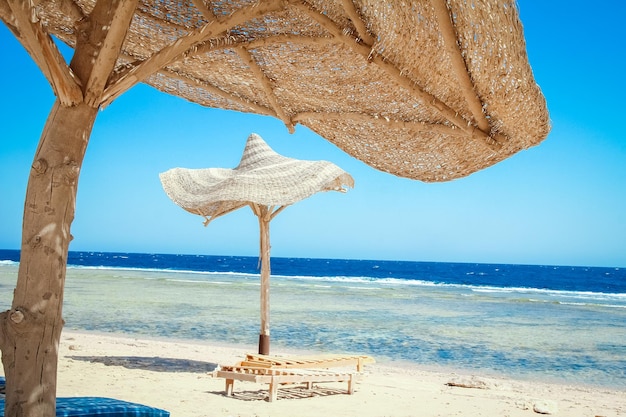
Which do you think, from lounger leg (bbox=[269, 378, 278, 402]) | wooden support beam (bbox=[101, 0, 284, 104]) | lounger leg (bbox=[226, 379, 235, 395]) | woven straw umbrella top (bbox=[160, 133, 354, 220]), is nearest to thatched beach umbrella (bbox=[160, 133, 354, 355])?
woven straw umbrella top (bbox=[160, 133, 354, 220])

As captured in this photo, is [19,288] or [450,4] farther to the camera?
[450,4]

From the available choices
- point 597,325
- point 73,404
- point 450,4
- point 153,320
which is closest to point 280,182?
Answer: point 73,404

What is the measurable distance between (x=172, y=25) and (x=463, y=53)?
1435 mm

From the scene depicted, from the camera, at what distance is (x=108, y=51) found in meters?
1.91

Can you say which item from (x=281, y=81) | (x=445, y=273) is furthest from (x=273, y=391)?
(x=445, y=273)

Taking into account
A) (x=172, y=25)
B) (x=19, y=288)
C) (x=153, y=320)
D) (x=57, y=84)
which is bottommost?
(x=153, y=320)

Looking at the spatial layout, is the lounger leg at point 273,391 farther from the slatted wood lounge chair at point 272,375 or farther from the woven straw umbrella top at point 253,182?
the woven straw umbrella top at point 253,182

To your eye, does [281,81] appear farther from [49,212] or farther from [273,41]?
[49,212]

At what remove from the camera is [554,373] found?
27.1 feet

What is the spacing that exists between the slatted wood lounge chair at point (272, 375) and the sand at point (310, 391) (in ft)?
0.46

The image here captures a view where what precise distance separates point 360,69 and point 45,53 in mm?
1562

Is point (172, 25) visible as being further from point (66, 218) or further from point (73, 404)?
point (73, 404)

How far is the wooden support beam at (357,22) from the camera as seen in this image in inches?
95.9

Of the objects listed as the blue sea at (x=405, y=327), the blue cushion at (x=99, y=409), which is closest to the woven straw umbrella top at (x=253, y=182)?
the blue sea at (x=405, y=327)
